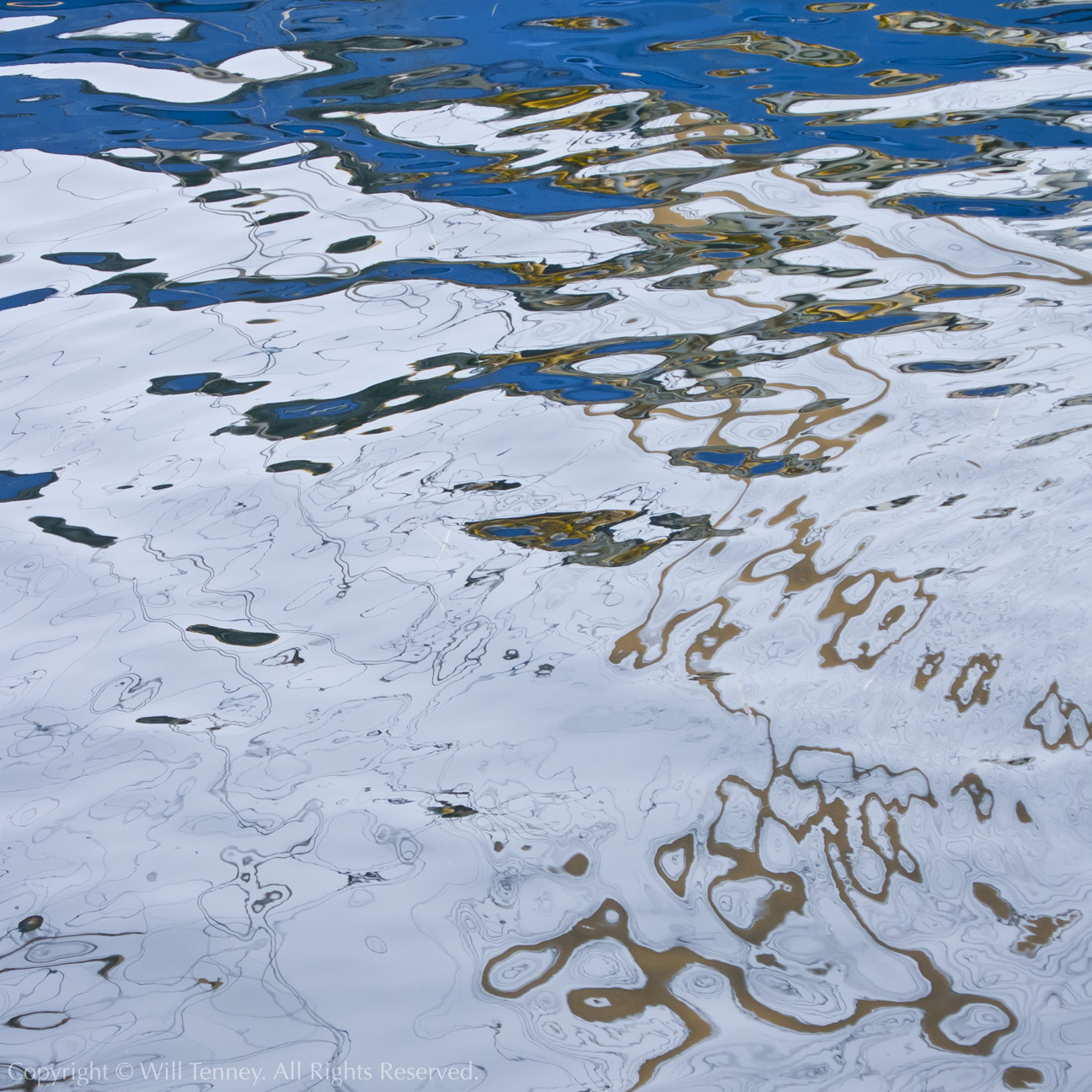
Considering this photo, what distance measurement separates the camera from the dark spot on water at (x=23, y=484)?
181cm

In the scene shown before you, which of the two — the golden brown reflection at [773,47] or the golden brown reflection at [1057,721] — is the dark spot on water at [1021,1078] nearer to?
the golden brown reflection at [1057,721]

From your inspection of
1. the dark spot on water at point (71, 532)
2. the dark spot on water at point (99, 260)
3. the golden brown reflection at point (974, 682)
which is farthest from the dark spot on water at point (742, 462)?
the dark spot on water at point (99, 260)

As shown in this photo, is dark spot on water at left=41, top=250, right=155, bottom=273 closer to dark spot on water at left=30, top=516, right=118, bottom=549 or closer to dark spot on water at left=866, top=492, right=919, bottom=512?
dark spot on water at left=30, top=516, right=118, bottom=549

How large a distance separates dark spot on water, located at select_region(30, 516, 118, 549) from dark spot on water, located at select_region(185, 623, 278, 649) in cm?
29

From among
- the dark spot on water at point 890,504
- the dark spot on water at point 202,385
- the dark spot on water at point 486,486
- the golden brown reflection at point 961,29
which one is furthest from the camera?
the golden brown reflection at point 961,29

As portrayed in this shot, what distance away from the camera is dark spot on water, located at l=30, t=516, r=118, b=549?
171 cm

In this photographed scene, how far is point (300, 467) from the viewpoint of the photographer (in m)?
1.86

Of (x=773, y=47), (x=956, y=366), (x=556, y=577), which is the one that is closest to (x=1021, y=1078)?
(x=556, y=577)

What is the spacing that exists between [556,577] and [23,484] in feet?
3.49

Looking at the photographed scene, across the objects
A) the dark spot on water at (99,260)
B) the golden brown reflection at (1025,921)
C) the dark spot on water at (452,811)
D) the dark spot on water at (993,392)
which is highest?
the dark spot on water at (99,260)

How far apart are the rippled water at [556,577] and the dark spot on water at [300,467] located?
1cm

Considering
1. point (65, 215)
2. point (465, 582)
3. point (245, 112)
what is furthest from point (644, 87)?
point (465, 582)

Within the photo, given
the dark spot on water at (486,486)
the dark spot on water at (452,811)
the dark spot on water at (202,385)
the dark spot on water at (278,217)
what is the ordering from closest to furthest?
the dark spot on water at (452,811)
the dark spot on water at (486,486)
the dark spot on water at (202,385)
the dark spot on water at (278,217)

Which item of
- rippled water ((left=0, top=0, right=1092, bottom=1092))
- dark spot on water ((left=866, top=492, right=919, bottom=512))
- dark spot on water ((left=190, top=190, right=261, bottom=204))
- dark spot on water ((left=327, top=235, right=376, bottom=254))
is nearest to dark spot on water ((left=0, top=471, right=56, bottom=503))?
rippled water ((left=0, top=0, right=1092, bottom=1092))
